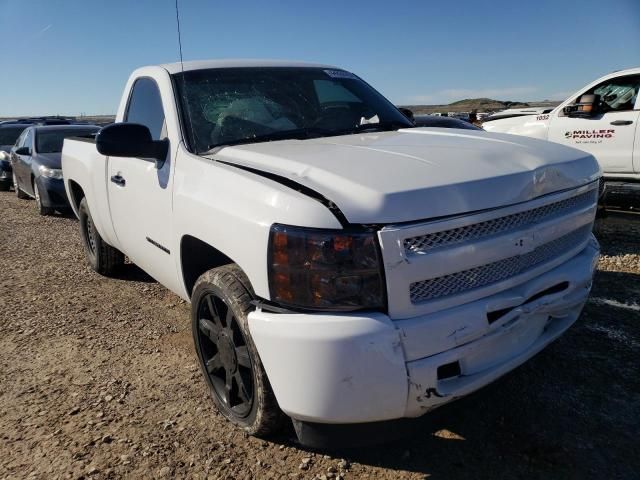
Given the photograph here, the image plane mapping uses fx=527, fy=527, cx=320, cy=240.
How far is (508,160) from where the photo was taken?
231cm

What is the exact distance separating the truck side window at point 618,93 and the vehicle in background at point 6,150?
1265 centimetres

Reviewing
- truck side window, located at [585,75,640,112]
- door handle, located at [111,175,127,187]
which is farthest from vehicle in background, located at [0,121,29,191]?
truck side window, located at [585,75,640,112]

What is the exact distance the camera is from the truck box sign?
6879 millimetres

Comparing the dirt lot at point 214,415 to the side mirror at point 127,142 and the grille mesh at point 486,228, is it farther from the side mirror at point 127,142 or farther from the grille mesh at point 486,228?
the side mirror at point 127,142

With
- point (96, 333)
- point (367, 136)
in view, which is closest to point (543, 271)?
point (367, 136)

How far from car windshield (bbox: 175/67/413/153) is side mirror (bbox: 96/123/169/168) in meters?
0.22

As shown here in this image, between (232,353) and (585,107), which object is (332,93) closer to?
(232,353)

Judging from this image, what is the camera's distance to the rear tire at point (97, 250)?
16.3 ft

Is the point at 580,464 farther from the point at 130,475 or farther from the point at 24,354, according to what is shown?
the point at 24,354

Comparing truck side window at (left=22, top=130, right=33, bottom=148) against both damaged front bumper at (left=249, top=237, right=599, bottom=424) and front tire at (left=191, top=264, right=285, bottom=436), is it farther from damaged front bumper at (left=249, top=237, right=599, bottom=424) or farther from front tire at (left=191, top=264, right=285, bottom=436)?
damaged front bumper at (left=249, top=237, right=599, bottom=424)

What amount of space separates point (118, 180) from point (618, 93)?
680 cm

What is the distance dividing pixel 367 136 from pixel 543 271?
1.26m

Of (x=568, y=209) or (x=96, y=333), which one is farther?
(x=96, y=333)

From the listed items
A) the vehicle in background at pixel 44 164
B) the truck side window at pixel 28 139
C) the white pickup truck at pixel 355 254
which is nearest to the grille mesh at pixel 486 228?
the white pickup truck at pixel 355 254
